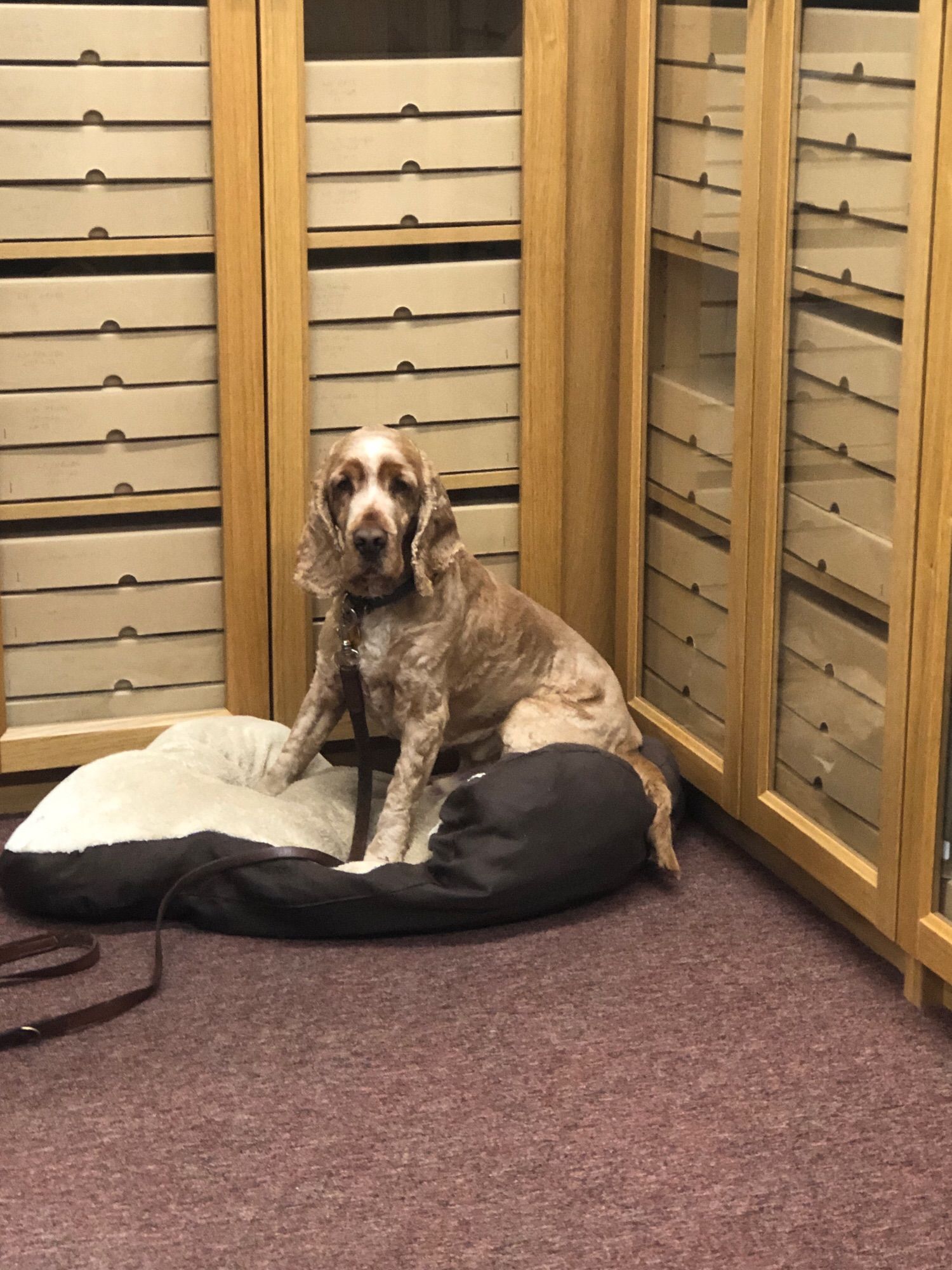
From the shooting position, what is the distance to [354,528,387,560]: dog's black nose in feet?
8.60

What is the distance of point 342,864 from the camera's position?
268 cm

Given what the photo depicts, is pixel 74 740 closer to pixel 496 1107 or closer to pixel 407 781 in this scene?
pixel 407 781

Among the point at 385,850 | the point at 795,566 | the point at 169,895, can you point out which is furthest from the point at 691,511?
the point at 169,895

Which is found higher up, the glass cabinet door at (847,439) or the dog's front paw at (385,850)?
the glass cabinet door at (847,439)

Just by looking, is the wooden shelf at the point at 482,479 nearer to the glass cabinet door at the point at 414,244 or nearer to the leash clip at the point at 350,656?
the glass cabinet door at the point at 414,244

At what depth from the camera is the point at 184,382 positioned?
118 inches

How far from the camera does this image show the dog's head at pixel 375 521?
2.65 meters

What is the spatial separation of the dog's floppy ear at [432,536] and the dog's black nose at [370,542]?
8 centimetres

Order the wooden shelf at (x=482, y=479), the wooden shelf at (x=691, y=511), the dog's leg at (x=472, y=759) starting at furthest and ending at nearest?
the wooden shelf at (x=482, y=479) < the dog's leg at (x=472, y=759) < the wooden shelf at (x=691, y=511)

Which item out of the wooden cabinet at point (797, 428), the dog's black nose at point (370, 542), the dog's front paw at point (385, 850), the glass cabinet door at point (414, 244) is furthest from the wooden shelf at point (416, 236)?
the dog's front paw at point (385, 850)

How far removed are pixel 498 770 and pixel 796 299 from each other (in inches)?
34.5

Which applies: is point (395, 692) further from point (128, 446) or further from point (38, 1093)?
point (38, 1093)

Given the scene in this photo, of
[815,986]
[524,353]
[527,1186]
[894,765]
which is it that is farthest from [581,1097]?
[524,353]

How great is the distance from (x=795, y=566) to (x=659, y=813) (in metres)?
0.47
